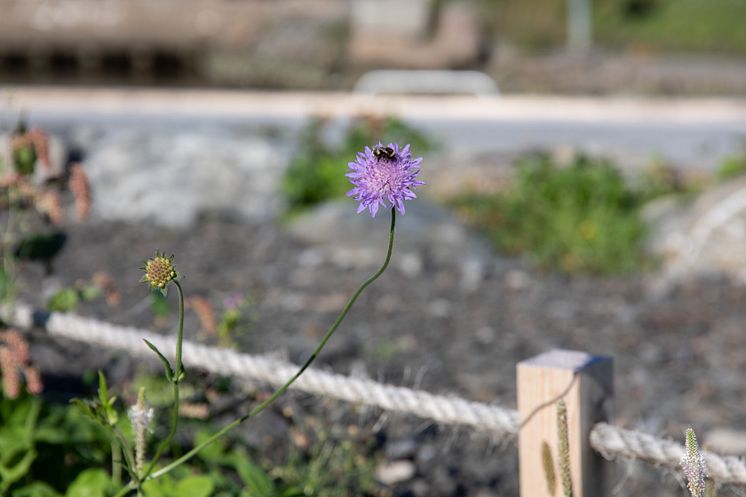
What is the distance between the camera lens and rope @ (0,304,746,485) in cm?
168

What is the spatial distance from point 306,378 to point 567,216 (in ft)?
11.7

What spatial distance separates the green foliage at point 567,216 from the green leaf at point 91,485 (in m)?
3.46

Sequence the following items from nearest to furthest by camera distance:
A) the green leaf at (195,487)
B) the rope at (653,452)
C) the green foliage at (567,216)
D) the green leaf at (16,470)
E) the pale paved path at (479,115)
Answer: the rope at (653,452)
the green leaf at (195,487)
the green leaf at (16,470)
the green foliage at (567,216)
the pale paved path at (479,115)

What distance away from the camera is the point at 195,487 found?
5.92 ft

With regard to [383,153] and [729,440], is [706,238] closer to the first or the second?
[729,440]

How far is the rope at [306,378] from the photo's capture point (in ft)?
6.13

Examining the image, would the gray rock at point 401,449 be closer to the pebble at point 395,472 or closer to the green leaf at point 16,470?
the pebble at point 395,472

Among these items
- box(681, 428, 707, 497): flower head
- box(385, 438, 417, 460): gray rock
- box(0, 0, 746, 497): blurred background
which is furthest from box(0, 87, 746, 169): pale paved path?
box(681, 428, 707, 497): flower head

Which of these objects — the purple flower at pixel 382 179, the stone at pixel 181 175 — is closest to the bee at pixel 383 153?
the purple flower at pixel 382 179

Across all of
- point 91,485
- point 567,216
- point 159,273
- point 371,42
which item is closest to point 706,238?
point 567,216

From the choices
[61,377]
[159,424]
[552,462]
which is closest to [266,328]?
[61,377]

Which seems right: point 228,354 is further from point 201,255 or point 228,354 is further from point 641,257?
point 641,257

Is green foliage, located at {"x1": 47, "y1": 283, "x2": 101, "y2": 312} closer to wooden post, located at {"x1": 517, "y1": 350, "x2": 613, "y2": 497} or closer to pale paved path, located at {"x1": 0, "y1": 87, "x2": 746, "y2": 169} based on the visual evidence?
wooden post, located at {"x1": 517, "y1": 350, "x2": 613, "y2": 497}

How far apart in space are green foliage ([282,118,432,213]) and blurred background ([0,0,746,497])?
18mm
